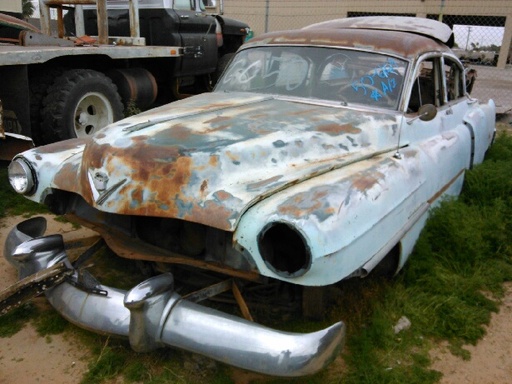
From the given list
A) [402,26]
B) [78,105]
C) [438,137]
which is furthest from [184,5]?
[438,137]

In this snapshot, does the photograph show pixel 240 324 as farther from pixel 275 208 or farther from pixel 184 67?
pixel 184 67

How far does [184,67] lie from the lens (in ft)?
24.3

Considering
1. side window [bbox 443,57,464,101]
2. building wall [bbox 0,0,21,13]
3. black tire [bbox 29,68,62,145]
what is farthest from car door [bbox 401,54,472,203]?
building wall [bbox 0,0,21,13]

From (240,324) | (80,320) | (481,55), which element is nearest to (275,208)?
(240,324)

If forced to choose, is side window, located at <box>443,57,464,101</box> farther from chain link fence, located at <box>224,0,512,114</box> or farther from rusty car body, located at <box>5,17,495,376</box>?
chain link fence, located at <box>224,0,512,114</box>

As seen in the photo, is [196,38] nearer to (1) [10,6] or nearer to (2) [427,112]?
(2) [427,112]

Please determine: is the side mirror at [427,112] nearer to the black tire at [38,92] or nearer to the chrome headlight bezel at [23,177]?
the chrome headlight bezel at [23,177]

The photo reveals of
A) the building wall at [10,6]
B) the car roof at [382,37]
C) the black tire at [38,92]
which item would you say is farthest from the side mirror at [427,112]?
the building wall at [10,6]

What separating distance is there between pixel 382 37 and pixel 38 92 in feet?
11.2

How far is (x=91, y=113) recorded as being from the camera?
574cm

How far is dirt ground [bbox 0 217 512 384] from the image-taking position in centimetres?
255

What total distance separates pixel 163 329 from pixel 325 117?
1.70 m

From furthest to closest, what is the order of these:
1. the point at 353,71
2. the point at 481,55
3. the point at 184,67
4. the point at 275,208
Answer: the point at 481,55 → the point at 184,67 → the point at 353,71 → the point at 275,208

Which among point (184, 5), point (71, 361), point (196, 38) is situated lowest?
point (71, 361)
